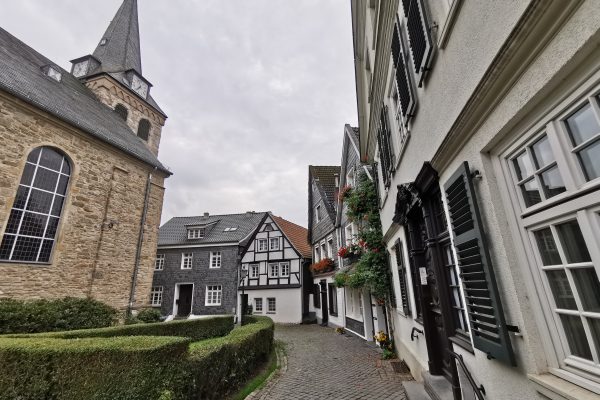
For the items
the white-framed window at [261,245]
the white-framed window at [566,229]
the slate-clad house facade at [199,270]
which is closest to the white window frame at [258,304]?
the slate-clad house facade at [199,270]

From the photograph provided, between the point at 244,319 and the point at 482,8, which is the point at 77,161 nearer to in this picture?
the point at 244,319

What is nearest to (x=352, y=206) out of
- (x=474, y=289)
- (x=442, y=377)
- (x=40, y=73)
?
(x=442, y=377)

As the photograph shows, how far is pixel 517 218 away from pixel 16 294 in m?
14.6

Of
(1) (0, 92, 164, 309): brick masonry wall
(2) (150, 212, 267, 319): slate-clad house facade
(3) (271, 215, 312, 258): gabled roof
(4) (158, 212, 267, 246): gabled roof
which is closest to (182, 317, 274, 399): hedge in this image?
(1) (0, 92, 164, 309): brick masonry wall

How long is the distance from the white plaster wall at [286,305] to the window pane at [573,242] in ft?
67.5

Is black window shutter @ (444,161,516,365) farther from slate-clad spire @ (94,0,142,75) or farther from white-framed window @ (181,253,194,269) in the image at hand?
slate-clad spire @ (94,0,142,75)

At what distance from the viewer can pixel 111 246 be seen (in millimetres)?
14078

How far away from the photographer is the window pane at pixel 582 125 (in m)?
1.54

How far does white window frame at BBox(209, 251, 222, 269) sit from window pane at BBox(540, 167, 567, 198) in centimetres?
2423

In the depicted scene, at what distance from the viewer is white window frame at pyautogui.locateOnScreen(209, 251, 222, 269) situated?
951 inches

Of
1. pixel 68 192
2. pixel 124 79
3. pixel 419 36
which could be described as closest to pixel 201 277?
pixel 68 192

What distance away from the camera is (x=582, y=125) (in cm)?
162

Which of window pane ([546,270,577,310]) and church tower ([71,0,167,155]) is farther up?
church tower ([71,0,167,155])

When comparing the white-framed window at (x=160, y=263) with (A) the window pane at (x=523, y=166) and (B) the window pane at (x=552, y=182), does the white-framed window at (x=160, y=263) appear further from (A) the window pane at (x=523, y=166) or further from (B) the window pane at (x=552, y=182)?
(B) the window pane at (x=552, y=182)
